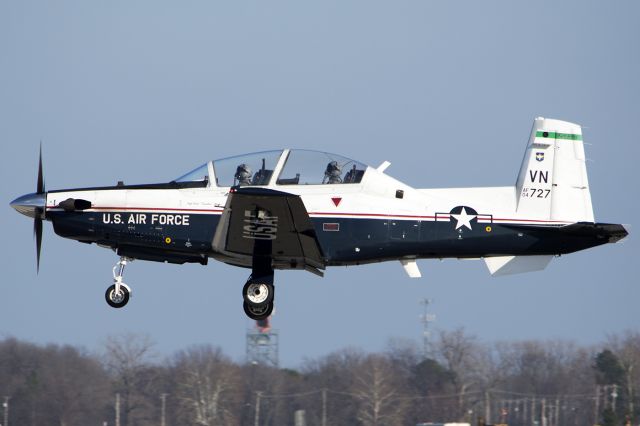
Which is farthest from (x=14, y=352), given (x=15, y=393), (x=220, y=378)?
(x=220, y=378)

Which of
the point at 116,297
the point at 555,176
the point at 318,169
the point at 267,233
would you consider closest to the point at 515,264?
the point at 555,176

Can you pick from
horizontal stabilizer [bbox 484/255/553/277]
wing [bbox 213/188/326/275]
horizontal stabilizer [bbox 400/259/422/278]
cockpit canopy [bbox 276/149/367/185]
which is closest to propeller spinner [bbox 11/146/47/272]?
wing [bbox 213/188/326/275]

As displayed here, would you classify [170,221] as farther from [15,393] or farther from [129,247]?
[15,393]

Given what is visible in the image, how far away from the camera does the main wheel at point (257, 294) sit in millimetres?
16578

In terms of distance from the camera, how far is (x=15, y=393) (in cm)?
3919

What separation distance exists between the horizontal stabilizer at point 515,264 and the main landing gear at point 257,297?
339 centimetres

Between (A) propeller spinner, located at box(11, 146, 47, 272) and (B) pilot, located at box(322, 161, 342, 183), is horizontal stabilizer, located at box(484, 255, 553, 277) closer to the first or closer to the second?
(B) pilot, located at box(322, 161, 342, 183)

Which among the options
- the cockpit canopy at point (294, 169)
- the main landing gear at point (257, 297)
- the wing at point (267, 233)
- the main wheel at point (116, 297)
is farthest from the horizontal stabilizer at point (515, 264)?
the main wheel at point (116, 297)

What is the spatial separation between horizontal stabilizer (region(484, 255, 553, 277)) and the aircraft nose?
6.95 m

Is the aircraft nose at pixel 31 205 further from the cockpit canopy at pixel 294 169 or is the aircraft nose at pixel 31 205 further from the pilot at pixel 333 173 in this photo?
the pilot at pixel 333 173

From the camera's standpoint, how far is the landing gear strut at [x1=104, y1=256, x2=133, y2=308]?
56.7ft

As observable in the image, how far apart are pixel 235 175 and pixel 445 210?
321 cm

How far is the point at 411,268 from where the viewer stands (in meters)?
17.1

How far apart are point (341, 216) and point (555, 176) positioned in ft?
11.1
